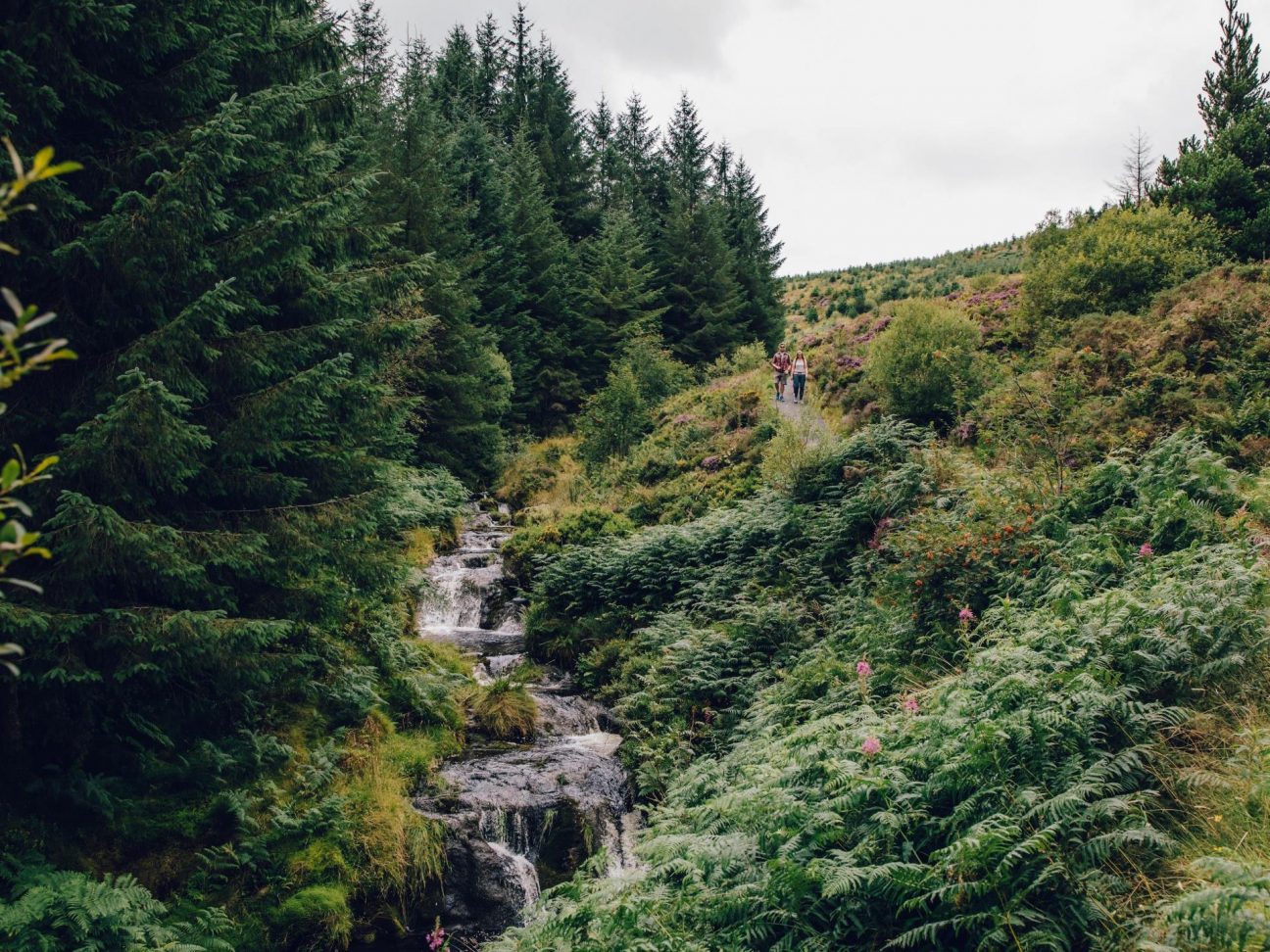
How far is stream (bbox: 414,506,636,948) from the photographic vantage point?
794 centimetres

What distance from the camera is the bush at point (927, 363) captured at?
523 inches

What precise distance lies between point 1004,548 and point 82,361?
9.50 m

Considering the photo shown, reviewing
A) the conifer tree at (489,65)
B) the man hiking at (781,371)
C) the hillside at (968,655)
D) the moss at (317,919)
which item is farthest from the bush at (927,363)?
the conifer tree at (489,65)

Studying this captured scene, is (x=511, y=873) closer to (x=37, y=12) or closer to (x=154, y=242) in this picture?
(x=154, y=242)

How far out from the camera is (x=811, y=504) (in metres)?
12.6

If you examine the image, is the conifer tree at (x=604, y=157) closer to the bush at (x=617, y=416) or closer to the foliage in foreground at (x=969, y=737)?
the bush at (x=617, y=416)

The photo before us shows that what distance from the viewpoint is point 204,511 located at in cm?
725

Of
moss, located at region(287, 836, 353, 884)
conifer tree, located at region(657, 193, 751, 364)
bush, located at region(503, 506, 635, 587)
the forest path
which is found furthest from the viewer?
conifer tree, located at region(657, 193, 751, 364)

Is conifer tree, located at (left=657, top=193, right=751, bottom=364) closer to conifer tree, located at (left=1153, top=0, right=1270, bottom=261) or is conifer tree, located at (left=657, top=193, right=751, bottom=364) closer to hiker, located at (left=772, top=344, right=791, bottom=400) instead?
hiker, located at (left=772, top=344, right=791, bottom=400)

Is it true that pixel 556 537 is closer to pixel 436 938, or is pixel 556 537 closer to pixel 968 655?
pixel 436 938

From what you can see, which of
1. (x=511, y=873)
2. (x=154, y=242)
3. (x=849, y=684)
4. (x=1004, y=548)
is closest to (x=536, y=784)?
(x=511, y=873)

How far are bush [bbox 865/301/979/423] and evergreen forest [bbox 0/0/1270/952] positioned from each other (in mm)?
93

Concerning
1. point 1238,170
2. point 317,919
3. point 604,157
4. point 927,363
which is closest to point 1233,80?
point 1238,170

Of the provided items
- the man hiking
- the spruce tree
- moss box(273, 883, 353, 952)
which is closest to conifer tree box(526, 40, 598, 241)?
the man hiking
